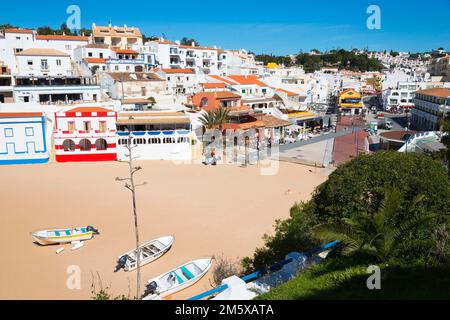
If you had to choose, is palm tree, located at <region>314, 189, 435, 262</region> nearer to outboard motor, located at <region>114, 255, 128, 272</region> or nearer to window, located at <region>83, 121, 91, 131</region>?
outboard motor, located at <region>114, 255, 128, 272</region>

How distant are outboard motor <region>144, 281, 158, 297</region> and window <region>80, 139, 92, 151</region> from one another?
76.5 feet

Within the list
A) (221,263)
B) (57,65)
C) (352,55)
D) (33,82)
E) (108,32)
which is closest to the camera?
(221,263)

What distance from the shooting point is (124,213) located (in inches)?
858

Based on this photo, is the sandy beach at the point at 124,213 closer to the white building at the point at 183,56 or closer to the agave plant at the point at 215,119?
the agave plant at the point at 215,119

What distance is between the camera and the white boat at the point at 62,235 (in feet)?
58.2

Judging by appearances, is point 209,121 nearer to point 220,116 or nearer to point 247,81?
point 220,116

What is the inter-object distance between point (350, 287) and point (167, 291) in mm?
7424

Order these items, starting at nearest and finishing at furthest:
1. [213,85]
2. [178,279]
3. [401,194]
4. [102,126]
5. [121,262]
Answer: [401,194] → [178,279] → [121,262] → [102,126] → [213,85]

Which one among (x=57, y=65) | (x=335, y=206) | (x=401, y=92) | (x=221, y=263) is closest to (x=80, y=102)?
(x=57, y=65)

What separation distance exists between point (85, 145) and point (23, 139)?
208 inches

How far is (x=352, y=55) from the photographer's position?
15562cm

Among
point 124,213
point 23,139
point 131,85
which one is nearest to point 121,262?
point 124,213

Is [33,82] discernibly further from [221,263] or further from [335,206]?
[335,206]

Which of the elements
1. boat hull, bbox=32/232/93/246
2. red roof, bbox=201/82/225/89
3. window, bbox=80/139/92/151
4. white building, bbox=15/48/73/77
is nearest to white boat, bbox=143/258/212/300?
boat hull, bbox=32/232/93/246
